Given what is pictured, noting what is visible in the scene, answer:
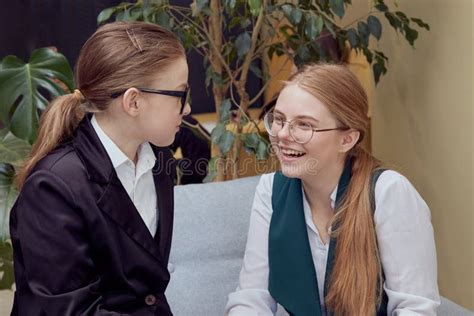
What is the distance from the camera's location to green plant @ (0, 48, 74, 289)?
2228 millimetres

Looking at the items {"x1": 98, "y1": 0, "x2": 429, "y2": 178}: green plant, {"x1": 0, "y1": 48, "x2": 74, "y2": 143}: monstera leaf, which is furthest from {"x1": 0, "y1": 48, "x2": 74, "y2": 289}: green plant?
{"x1": 98, "y1": 0, "x2": 429, "y2": 178}: green plant

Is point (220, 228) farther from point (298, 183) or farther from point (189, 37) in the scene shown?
point (189, 37)

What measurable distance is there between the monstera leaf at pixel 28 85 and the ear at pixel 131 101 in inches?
33.8

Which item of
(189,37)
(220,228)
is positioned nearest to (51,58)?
(189,37)

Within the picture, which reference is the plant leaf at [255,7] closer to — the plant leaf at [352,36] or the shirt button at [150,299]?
the plant leaf at [352,36]

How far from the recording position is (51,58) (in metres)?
2.36

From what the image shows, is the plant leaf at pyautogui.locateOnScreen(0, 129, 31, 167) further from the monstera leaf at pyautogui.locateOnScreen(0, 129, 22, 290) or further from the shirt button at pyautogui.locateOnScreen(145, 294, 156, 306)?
the shirt button at pyautogui.locateOnScreen(145, 294, 156, 306)

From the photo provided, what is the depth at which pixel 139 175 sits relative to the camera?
1562mm

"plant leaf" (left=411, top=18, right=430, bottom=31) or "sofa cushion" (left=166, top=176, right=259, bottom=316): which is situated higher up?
"plant leaf" (left=411, top=18, right=430, bottom=31)

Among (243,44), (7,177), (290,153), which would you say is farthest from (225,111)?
(290,153)

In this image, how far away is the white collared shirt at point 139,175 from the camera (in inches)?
58.7

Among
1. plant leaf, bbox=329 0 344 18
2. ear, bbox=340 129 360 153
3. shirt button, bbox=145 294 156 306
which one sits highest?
plant leaf, bbox=329 0 344 18

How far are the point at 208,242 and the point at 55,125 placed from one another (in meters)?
0.88

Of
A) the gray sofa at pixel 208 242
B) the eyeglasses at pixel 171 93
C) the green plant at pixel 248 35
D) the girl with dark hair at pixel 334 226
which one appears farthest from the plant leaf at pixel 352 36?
the eyeglasses at pixel 171 93
